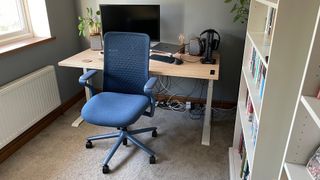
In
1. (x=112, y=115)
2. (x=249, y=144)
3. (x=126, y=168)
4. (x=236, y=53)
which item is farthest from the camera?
(x=236, y=53)

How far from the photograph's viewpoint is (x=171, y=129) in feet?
8.33

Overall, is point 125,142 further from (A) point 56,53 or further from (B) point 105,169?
(A) point 56,53

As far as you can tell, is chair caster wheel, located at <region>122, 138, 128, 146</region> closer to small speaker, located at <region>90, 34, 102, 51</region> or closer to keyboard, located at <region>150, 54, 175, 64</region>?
keyboard, located at <region>150, 54, 175, 64</region>

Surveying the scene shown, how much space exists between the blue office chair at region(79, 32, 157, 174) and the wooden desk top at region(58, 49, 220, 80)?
0.13 m

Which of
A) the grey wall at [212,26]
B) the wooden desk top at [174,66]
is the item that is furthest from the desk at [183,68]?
the grey wall at [212,26]

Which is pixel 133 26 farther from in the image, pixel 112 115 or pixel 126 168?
pixel 126 168

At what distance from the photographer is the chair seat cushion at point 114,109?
182cm

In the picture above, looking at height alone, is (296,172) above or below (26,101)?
above

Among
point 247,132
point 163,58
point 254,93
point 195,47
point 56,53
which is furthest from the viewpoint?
point 56,53

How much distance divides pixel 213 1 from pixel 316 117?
202cm

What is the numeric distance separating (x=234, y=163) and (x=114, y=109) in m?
1.06

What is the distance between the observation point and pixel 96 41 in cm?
267

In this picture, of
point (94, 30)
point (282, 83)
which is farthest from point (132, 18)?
point (282, 83)

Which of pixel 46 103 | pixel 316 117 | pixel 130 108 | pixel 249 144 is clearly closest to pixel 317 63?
pixel 316 117
